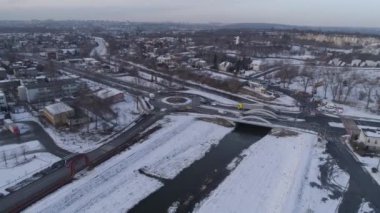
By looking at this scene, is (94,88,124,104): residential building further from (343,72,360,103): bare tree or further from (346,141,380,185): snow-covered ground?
(343,72,360,103): bare tree

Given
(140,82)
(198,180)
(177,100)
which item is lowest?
(198,180)

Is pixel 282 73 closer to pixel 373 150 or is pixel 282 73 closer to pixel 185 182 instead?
pixel 373 150

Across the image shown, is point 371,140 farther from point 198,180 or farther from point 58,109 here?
point 58,109

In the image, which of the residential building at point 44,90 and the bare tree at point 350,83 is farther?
the bare tree at point 350,83

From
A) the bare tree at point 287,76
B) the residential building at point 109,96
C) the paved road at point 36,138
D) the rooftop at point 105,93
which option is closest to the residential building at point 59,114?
the paved road at point 36,138

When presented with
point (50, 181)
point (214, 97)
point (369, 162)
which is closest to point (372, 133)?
point (369, 162)

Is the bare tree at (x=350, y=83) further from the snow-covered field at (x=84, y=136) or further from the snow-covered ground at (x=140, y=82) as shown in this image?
the snow-covered field at (x=84, y=136)
